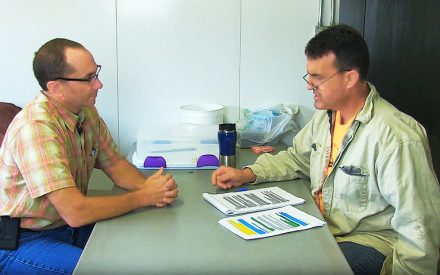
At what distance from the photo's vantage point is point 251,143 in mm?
2822

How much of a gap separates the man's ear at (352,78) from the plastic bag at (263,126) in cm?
93

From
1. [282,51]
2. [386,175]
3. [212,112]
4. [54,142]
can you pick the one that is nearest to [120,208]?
[54,142]

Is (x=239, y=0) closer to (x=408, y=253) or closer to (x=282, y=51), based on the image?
(x=282, y=51)

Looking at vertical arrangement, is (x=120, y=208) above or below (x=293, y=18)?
below

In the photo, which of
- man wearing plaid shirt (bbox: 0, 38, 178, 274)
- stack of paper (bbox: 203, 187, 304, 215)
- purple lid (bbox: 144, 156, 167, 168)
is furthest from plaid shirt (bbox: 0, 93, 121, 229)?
stack of paper (bbox: 203, 187, 304, 215)

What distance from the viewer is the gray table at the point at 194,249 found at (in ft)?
4.60

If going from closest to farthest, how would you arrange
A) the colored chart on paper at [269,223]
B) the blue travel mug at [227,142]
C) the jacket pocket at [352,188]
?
the colored chart on paper at [269,223]
the jacket pocket at [352,188]
the blue travel mug at [227,142]

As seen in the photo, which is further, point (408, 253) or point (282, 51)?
point (282, 51)

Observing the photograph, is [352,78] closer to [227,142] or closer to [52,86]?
[227,142]

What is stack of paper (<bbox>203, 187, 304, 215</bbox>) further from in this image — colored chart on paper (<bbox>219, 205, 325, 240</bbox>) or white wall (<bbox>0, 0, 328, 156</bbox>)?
white wall (<bbox>0, 0, 328, 156</bbox>)

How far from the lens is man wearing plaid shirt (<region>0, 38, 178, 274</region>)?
5.59 ft

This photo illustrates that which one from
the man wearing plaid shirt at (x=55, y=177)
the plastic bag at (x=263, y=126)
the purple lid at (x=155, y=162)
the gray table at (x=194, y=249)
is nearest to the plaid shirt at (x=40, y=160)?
the man wearing plaid shirt at (x=55, y=177)

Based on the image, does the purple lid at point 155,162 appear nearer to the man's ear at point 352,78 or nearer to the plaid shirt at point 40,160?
the plaid shirt at point 40,160

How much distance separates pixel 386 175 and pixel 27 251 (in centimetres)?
126
